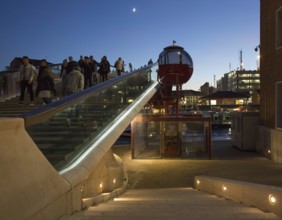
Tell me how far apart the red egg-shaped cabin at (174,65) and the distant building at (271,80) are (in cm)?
580

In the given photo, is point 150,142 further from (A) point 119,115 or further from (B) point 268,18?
(A) point 119,115

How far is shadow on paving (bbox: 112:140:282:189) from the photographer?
1295 cm

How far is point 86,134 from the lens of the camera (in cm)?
764

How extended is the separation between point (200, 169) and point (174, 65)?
9243mm

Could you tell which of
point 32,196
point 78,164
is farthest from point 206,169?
point 32,196

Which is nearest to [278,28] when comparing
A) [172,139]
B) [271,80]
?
[271,80]

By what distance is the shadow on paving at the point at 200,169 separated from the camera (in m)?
13.0

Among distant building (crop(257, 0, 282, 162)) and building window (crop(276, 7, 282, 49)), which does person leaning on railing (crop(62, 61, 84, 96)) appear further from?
building window (crop(276, 7, 282, 49))

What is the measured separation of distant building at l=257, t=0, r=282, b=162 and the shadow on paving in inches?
32.7

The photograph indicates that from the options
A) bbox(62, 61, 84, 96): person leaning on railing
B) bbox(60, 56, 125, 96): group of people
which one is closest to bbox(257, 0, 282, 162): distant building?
bbox(60, 56, 125, 96): group of people

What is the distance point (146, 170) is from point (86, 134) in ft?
27.7

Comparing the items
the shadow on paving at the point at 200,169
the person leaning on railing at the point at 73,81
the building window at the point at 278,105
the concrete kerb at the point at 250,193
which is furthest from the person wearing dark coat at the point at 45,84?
the building window at the point at 278,105

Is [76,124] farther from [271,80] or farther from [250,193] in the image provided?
[271,80]

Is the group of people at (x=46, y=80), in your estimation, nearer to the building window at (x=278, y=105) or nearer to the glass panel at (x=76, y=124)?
the glass panel at (x=76, y=124)
